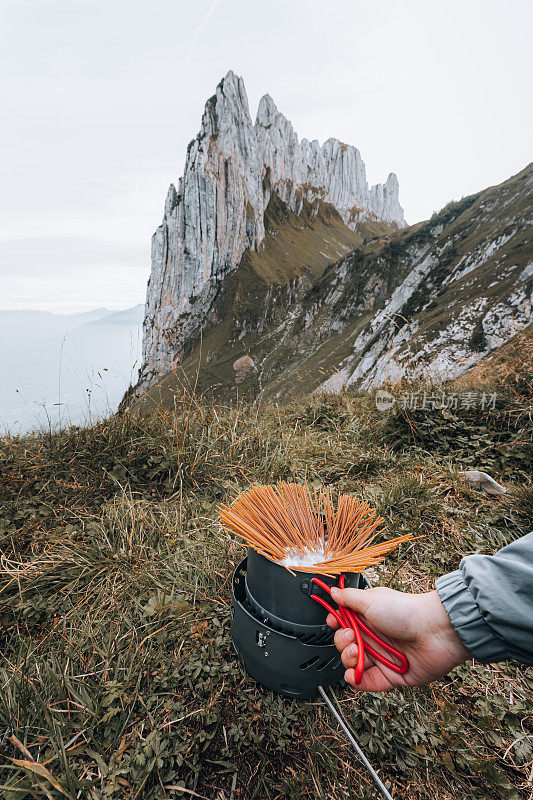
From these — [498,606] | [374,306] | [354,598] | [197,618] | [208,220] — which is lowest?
[197,618]

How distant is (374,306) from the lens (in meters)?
66.6

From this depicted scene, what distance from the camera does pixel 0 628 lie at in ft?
6.56

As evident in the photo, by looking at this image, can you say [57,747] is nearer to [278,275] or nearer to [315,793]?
[315,793]

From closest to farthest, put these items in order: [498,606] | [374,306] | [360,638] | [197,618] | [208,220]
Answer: [498,606] < [360,638] < [197,618] < [374,306] < [208,220]

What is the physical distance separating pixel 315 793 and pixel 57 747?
96 centimetres

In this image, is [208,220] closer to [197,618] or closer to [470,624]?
[197,618]

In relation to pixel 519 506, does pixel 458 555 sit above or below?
below

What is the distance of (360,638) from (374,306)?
7134 centimetres

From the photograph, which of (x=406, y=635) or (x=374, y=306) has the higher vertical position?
(x=374, y=306)

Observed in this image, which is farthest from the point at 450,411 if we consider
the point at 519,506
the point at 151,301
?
the point at 151,301

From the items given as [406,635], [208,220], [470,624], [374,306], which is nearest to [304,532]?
[406,635]

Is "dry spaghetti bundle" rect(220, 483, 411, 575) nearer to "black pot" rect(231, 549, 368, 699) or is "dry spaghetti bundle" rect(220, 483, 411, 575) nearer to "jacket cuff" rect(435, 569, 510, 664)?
"black pot" rect(231, 549, 368, 699)

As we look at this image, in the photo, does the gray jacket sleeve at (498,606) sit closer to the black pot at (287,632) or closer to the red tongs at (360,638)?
the red tongs at (360,638)

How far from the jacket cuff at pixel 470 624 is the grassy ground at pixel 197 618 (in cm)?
63
